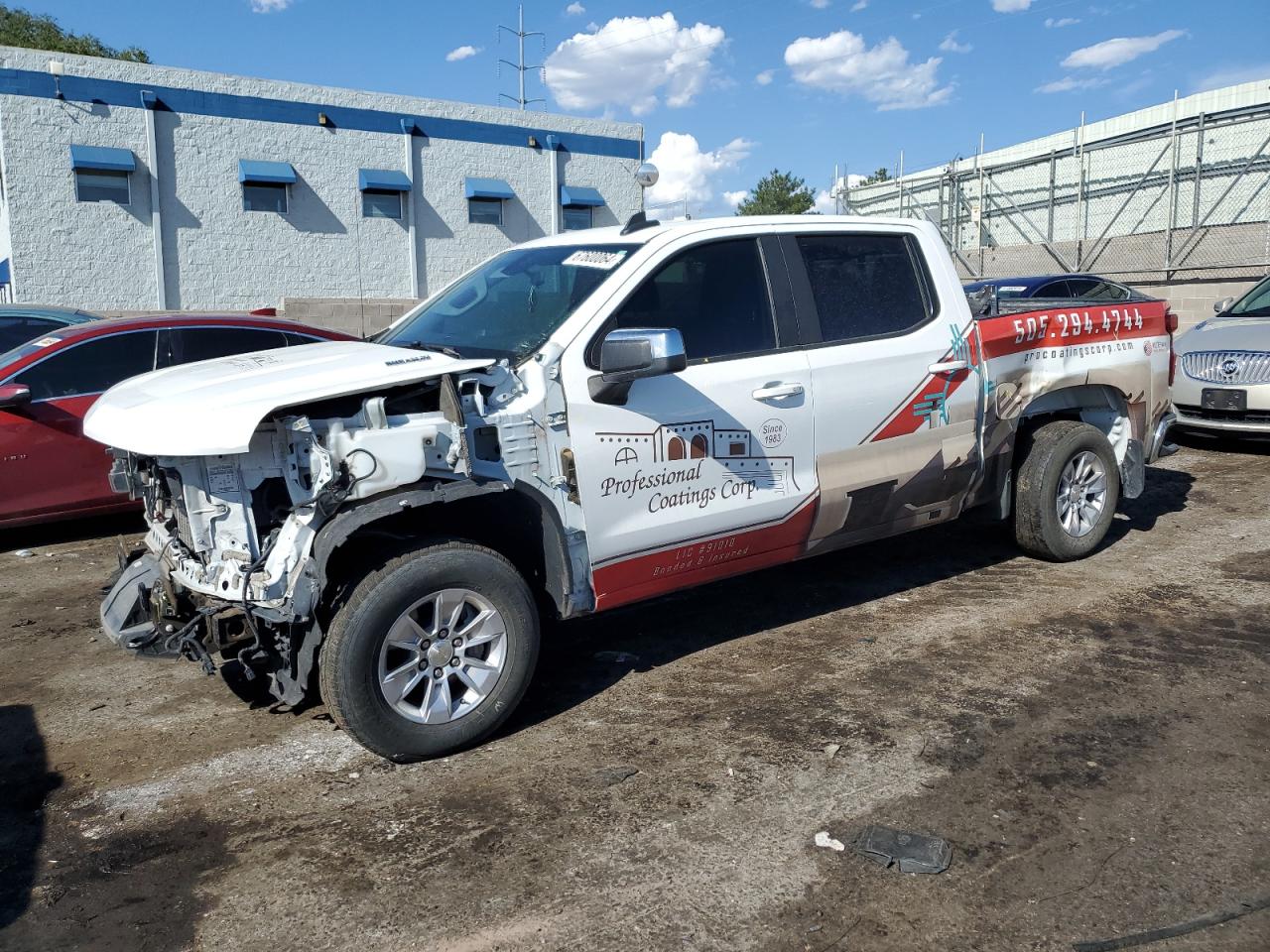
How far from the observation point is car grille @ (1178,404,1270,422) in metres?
9.22

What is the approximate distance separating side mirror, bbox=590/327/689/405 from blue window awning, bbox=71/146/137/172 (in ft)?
63.3

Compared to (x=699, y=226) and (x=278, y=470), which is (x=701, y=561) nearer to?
(x=699, y=226)

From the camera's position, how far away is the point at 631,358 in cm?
389

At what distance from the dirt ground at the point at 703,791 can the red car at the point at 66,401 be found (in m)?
1.47

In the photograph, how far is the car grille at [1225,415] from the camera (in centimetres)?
922

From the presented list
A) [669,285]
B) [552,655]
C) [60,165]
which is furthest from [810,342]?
[60,165]

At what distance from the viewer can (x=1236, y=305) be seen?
10539 mm

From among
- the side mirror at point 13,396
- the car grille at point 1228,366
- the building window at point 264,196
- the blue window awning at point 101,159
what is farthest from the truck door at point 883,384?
the building window at point 264,196

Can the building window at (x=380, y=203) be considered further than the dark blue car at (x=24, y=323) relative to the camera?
Yes

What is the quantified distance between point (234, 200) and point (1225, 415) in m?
19.2

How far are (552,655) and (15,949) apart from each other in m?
2.57

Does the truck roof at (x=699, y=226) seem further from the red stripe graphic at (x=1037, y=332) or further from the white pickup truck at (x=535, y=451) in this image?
the red stripe graphic at (x=1037, y=332)

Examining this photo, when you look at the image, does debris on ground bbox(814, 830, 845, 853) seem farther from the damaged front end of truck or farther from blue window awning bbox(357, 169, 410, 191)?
blue window awning bbox(357, 169, 410, 191)

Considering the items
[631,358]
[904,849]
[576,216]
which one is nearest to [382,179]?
[576,216]
